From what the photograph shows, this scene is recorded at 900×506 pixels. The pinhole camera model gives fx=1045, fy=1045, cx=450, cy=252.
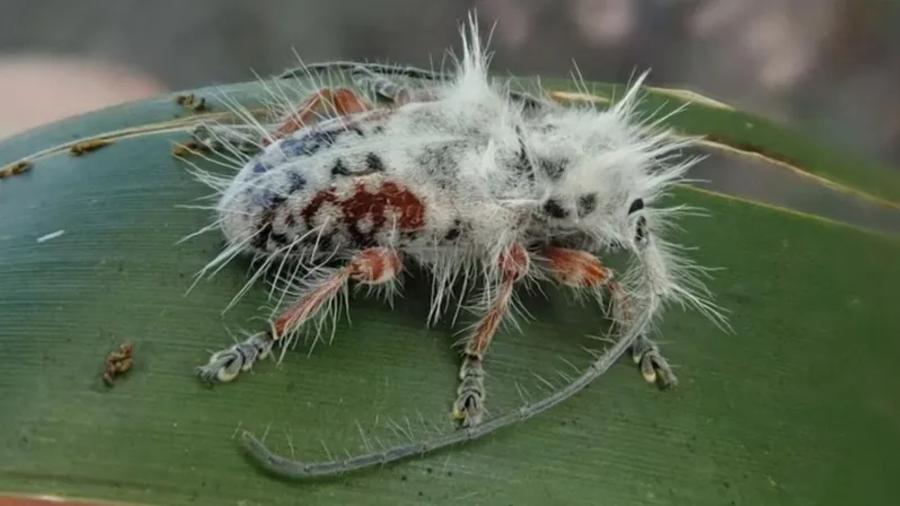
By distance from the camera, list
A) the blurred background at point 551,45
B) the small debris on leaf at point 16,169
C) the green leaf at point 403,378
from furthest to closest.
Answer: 1. the blurred background at point 551,45
2. the small debris on leaf at point 16,169
3. the green leaf at point 403,378

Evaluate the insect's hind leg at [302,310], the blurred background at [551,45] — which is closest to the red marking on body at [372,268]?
the insect's hind leg at [302,310]

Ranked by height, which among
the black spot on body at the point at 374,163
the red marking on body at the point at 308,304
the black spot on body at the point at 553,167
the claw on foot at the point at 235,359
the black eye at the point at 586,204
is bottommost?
the claw on foot at the point at 235,359

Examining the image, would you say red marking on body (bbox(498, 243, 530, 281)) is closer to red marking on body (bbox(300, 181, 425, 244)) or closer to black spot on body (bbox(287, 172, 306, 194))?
red marking on body (bbox(300, 181, 425, 244))

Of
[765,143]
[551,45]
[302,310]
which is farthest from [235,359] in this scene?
[551,45]

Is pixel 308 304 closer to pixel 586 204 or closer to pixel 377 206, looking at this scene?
pixel 377 206

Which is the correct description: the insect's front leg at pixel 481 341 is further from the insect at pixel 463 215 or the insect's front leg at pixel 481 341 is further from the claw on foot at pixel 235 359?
the claw on foot at pixel 235 359
